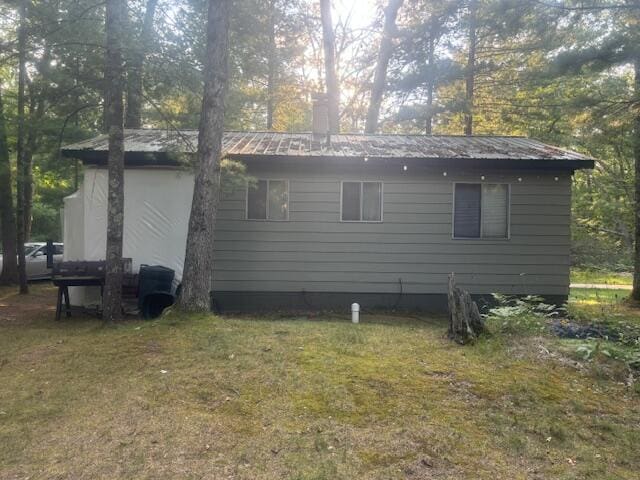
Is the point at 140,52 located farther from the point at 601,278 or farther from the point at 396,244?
the point at 601,278

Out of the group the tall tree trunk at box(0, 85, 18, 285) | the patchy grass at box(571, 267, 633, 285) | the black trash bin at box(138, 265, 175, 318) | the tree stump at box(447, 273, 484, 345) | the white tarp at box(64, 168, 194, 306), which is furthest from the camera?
the patchy grass at box(571, 267, 633, 285)

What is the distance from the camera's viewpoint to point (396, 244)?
9.30 m

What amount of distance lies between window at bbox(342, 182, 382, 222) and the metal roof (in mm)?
676

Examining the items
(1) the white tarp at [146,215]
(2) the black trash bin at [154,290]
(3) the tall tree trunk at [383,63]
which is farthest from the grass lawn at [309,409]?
(3) the tall tree trunk at [383,63]

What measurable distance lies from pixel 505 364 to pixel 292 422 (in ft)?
7.38

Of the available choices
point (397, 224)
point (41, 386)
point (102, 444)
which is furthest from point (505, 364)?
point (397, 224)

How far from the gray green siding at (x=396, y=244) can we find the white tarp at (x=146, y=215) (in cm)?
76

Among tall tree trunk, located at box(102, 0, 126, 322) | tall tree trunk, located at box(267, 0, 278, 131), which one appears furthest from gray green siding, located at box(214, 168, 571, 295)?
tall tree trunk, located at box(267, 0, 278, 131)

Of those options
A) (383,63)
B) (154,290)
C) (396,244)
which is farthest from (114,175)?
(383,63)

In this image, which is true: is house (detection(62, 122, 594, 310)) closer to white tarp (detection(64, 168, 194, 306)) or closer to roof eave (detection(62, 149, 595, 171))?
roof eave (detection(62, 149, 595, 171))

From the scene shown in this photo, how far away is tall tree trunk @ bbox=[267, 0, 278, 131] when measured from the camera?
590 inches

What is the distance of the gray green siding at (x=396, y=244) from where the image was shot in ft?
30.3

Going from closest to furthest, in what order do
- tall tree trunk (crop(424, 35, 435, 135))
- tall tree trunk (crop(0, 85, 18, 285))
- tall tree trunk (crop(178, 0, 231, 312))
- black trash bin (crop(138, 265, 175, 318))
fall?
tall tree trunk (crop(178, 0, 231, 312)) < black trash bin (crop(138, 265, 175, 318)) < tall tree trunk (crop(0, 85, 18, 285)) < tall tree trunk (crop(424, 35, 435, 135))

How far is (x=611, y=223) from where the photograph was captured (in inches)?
796
